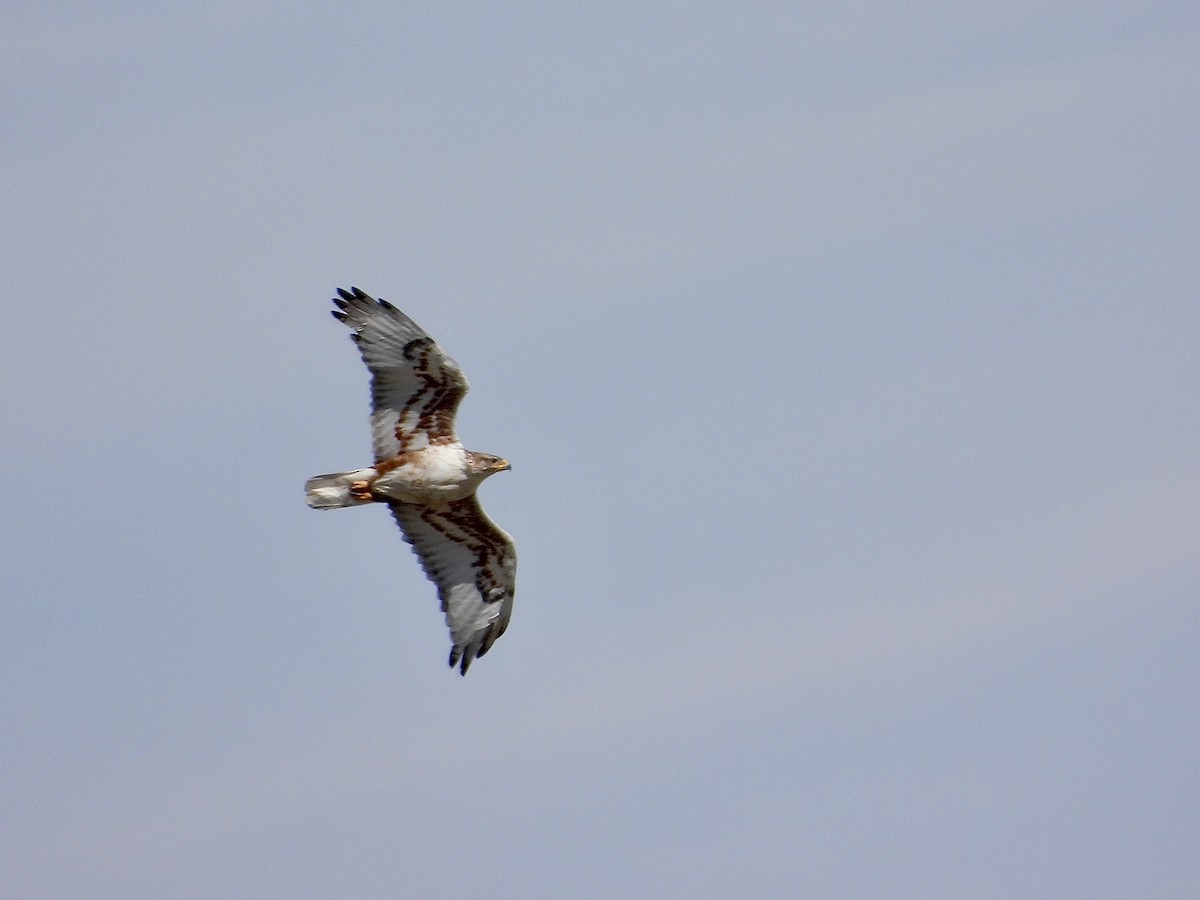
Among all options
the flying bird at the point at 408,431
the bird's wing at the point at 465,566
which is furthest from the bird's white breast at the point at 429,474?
the bird's wing at the point at 465,566

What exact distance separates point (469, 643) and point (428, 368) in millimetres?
3679

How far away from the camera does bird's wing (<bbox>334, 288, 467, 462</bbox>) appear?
944 inches

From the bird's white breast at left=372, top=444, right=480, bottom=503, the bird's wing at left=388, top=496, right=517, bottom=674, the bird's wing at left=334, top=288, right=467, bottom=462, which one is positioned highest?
the bird's wing at left=334, top=288, right=467, bottom=462

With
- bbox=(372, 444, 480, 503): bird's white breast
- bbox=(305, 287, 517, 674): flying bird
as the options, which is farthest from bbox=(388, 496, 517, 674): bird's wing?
bbox=(372, 444, 480, 503): bird's white breast

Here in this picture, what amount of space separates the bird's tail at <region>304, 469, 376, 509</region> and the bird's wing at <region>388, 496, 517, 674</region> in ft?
3.30

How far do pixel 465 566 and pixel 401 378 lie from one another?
2.68 meters

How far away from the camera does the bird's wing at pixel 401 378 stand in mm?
23969

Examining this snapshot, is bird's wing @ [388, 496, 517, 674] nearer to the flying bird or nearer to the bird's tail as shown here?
the flying bird

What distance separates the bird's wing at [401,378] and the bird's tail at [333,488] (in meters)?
0.35

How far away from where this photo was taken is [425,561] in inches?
1000

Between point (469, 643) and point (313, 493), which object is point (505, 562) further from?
point (313, 493)

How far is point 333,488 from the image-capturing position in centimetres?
2416

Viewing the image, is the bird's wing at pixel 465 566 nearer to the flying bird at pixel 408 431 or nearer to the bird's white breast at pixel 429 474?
the flying bird at pixel 408 431

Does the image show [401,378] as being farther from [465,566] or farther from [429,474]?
[465,566]
